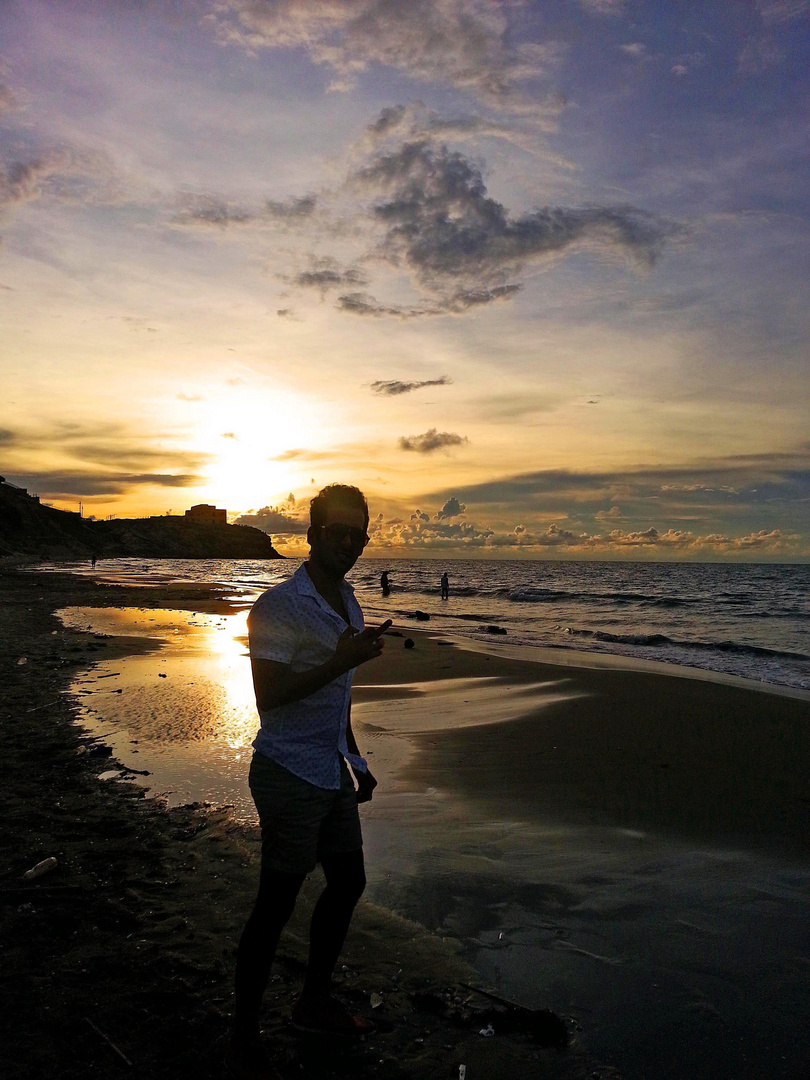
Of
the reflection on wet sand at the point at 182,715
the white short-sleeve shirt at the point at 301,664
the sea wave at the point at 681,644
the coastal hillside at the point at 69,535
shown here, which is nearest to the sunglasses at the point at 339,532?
the white short-sleeve shirt at the point at 301,664

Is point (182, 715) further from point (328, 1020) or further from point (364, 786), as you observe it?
point (328, 1020)

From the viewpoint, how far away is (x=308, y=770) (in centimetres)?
293

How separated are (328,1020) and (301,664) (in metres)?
1.59

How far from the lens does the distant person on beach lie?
2.84 metres

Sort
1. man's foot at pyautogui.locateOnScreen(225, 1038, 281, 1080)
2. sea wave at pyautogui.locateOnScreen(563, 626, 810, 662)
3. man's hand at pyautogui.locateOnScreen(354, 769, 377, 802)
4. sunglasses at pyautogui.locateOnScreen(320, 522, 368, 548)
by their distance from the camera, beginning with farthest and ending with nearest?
sea wave at pyautogui.locateOnScreen(563, 626, 810, 662) < man's hand at pyautogui.locateOnScreen(354, 769, 377, 802) < sunglasses at pyautogui.locateOnScreen(320, 522, 368, 548) < man's foot at pyautogui.locateOnScreen(225, 1038, 281, 1080)

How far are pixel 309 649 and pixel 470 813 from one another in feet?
12.7

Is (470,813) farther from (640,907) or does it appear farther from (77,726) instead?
(77,726)

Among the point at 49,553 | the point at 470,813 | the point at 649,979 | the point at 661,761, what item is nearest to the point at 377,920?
the point at 649,979

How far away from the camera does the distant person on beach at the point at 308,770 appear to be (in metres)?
2.84

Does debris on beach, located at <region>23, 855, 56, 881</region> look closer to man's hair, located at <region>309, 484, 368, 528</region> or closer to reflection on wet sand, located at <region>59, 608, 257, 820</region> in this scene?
reflection on wet sand, located at <region>59, 608, 257, 820</region>

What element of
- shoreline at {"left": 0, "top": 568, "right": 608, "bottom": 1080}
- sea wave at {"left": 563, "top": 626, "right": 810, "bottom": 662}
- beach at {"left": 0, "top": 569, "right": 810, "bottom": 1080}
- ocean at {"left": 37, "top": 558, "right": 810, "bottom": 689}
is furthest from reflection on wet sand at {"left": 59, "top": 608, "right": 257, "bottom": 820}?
sea wave at {"left": 563, "top": 626, "right": 810, "bottom": 662}

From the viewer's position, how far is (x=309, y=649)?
296cm

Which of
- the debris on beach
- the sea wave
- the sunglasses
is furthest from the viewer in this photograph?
the sea wave

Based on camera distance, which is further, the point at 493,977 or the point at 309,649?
the point at 493,977
